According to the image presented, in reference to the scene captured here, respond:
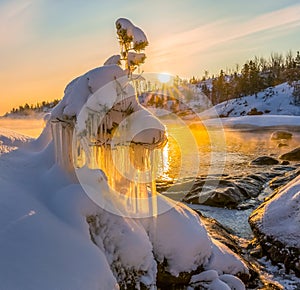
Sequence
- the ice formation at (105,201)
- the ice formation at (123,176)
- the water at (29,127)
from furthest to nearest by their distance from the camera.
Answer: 1. the water at (29,127)
2. the ice formation at (123,176)
3. the ice formation at (105,201)

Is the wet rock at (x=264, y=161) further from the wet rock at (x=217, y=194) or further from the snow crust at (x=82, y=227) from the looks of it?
the snow crust at (x=82, y=227)

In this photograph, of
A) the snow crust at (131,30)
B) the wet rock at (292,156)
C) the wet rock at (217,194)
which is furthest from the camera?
the wet rock at (292,156)

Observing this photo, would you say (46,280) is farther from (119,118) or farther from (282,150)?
(282,150)

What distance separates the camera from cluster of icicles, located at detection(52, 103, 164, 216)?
5473 millimetres

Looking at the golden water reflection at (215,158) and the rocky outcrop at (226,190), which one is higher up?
the golden water reflection at (215,158)

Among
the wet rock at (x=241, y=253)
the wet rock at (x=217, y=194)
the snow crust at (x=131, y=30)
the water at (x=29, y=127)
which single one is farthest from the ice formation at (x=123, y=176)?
the wet rock at (x=217, y=194)

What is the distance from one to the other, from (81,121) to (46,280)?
2462mm

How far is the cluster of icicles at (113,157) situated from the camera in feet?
18.0

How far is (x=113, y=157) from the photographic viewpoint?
18.7ft

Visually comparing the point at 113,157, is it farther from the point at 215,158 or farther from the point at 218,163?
the point at 215,158

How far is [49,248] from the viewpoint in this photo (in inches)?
156

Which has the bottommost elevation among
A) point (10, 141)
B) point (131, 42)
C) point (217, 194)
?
point (217, 194)

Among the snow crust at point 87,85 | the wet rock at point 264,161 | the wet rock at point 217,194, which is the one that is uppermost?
the snow crust at point 87,85

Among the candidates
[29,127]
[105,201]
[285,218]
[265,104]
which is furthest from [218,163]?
[265,104]
